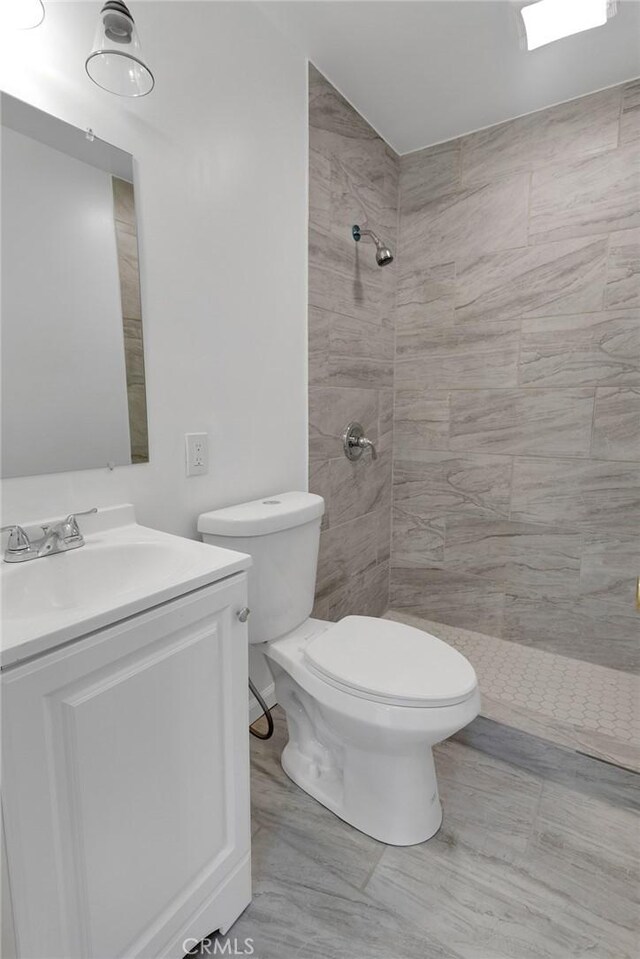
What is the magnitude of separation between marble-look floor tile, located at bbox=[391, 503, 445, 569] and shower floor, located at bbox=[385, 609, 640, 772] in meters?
0.36

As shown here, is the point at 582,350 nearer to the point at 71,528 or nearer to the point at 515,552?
the point at 515,552

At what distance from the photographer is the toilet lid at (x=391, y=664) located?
3.70 ft

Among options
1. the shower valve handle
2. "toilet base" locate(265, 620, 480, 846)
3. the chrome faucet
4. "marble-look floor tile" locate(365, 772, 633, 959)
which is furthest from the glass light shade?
"marble-look floor tile" locate(365, 772, 633, 959)

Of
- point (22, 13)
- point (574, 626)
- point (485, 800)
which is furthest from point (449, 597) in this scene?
point (22, 13)

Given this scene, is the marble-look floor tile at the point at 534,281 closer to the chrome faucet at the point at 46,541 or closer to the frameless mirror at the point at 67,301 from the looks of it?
the frameless mirror at the point at 67,301

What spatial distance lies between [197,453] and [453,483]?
1.33m

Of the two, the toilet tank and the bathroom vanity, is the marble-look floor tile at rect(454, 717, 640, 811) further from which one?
the bathroom vanity

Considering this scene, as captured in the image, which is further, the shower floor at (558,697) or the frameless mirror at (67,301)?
the shower floor at (558,697)

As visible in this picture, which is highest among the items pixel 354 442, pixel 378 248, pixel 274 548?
pixel 378 248

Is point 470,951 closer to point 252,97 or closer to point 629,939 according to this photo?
point 629,939

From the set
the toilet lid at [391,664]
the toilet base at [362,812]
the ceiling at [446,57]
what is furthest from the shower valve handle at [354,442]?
the ceiling at [446,57]

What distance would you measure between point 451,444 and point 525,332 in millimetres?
569

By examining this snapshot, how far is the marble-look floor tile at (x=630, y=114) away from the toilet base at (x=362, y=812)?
227cm

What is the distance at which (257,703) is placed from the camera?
169 cm
